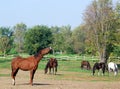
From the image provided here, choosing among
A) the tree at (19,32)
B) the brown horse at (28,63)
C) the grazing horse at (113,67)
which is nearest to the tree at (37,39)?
the grazing horse at (113,67)

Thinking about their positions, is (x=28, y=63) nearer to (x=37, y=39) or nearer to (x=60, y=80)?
(x=60, y=80)

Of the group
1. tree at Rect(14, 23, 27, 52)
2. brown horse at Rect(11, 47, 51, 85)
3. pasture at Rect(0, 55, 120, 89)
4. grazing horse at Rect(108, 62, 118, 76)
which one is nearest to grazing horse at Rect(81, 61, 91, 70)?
grazing horse at Rect(108, 62, 118, 76)

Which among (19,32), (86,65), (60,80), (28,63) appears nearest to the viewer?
(28,63)

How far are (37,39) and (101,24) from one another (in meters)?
36.6

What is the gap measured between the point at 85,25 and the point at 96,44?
386 centimetres

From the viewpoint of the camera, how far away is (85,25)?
65.4 meters

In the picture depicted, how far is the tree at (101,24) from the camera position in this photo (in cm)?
6431

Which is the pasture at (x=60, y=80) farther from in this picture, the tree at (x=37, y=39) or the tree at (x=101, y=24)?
the tree at (x=37, y=39)

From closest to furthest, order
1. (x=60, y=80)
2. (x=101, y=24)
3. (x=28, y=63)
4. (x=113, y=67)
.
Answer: (x=28, y=63) → (x=60, y=80) → (x=113, y=67) → (x=101, y=24)

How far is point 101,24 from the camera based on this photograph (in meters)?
64.5

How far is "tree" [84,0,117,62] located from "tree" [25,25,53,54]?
32.6m

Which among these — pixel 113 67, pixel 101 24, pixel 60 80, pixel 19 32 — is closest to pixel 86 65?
pixel 113 67

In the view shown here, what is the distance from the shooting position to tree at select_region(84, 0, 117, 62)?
6431cm

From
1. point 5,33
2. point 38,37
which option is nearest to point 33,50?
point 38,37
